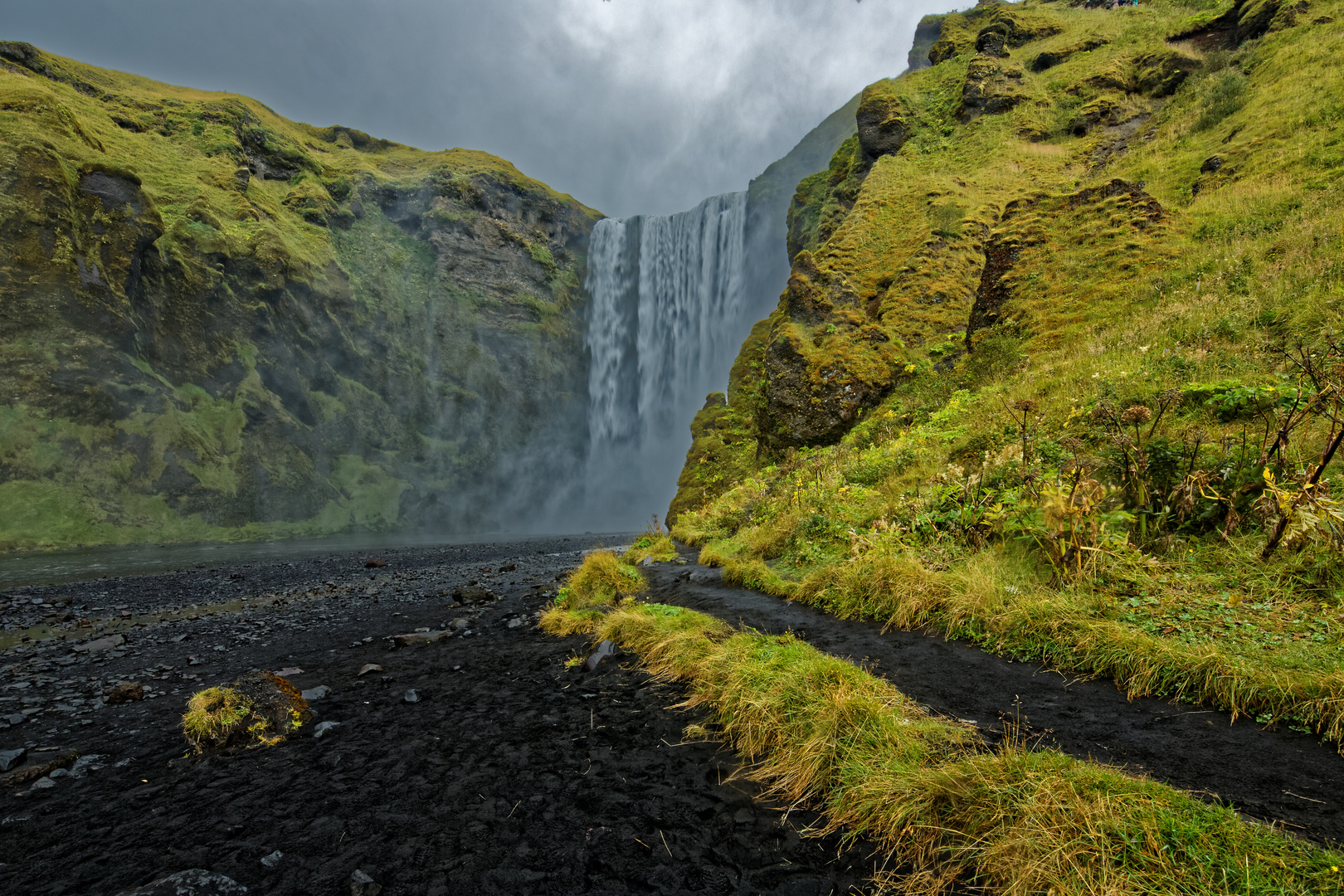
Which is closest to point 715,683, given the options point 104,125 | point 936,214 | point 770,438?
point 770,438

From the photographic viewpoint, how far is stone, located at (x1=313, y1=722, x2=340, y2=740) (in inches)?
181

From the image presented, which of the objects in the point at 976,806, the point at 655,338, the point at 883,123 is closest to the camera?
the point at 976,806

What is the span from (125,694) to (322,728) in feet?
11.8

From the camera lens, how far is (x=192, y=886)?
2.78 m

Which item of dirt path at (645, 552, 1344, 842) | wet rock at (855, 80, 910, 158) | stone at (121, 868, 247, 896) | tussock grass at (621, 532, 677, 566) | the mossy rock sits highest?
wet rock at (855, 80, 910, 158)

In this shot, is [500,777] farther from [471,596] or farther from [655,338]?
[655,338]

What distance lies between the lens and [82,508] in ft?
Result: 120

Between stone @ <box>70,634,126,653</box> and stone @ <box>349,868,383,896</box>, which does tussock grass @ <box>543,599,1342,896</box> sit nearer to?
stone @ <box>349,868,383,896</box>

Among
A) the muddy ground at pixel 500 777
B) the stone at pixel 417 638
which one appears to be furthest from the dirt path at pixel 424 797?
the stone at pixel 417 638

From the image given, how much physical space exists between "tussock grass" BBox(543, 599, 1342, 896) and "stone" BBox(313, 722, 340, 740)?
3640mm

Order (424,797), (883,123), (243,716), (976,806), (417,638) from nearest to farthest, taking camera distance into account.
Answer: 1. (976,806)
2. (424,797)
3. (243,716)
4. (417,638)
5. (883,123)

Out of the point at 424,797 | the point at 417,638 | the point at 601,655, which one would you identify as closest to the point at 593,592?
the point at 417,638

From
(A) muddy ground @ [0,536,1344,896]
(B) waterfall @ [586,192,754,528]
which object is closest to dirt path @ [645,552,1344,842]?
(A) muddy ground @ [0,536,1344,896]

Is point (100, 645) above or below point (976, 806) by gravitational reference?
below
